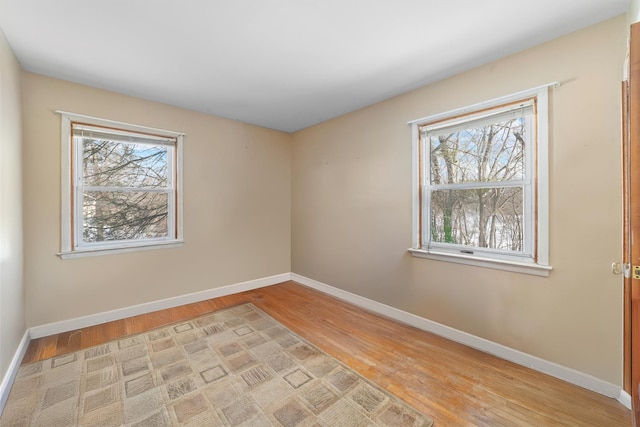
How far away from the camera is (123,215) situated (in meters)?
2.86

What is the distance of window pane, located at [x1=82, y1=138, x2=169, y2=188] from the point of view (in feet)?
8.71

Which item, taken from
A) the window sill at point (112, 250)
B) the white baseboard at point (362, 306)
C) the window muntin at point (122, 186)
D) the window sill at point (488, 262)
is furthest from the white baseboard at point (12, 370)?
the window sill at point (488, 262)

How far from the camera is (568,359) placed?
1.83 meters

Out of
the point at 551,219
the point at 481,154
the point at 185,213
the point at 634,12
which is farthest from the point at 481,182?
the point at 185,213

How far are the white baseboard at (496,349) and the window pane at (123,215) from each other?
8.18ft

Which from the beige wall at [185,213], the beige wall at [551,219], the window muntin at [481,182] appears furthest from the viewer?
the beige wall at [185,213]

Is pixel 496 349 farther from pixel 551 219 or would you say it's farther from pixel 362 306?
pixel 362 306

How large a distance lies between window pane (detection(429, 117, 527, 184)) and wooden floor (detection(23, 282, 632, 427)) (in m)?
1.50

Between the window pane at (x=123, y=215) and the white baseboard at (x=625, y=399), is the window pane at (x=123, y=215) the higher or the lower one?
the higher one

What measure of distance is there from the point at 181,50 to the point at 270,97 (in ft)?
3.26

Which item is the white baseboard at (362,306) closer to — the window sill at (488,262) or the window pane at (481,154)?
the window sill at (488,262)

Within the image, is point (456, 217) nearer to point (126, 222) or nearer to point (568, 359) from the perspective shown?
point (568, 359)

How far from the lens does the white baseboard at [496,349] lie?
171 cm

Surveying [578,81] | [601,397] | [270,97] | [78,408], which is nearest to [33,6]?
[270,97]
